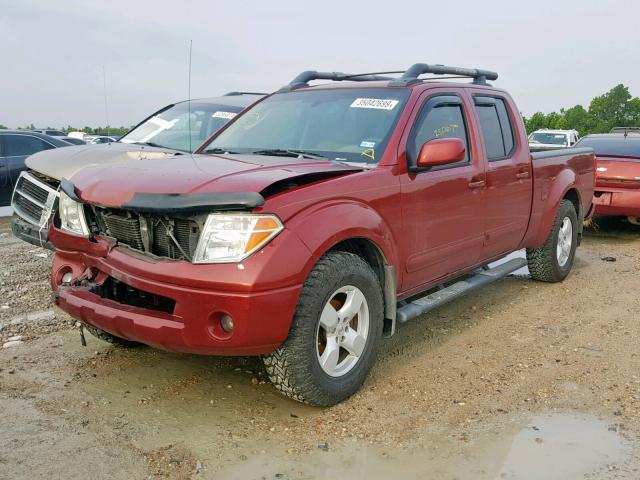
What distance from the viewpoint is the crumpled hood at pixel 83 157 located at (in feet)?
18.4

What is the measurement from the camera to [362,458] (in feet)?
9.80

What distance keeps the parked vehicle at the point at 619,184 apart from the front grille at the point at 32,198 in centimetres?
707

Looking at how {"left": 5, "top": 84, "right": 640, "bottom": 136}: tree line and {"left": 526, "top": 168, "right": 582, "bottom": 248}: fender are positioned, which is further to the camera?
{"left": 5, "top": 84, "right": 640, "bottom": 136}: tree line

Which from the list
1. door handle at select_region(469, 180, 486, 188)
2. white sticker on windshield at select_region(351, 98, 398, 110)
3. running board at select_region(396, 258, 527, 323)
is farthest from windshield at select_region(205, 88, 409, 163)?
running board at select_region(396, 258, 527, 323)

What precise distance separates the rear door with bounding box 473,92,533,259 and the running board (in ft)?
0.50

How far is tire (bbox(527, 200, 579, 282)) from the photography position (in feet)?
19.9

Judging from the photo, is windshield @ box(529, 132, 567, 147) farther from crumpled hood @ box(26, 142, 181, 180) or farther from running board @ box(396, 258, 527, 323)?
crumpled hood @ box(26, 142, 181, 180)

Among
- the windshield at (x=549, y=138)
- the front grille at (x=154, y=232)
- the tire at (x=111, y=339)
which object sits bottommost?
the tire at (x=111, y=339)

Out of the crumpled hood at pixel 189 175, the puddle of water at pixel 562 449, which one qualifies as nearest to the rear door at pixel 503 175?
the crumpled hood at pixel 189 175

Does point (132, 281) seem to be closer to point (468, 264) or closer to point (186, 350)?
point (186, 350)

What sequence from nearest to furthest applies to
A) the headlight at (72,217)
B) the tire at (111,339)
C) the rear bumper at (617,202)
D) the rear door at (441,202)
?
the headlight at (72,217) < the rear door at (441,202) < the tire at (111,339) < the rear bumper at (617,202)

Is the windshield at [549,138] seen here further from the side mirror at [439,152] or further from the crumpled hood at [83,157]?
the side mirror at [439,152]

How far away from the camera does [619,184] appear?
346 inches

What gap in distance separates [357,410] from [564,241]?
381cm
